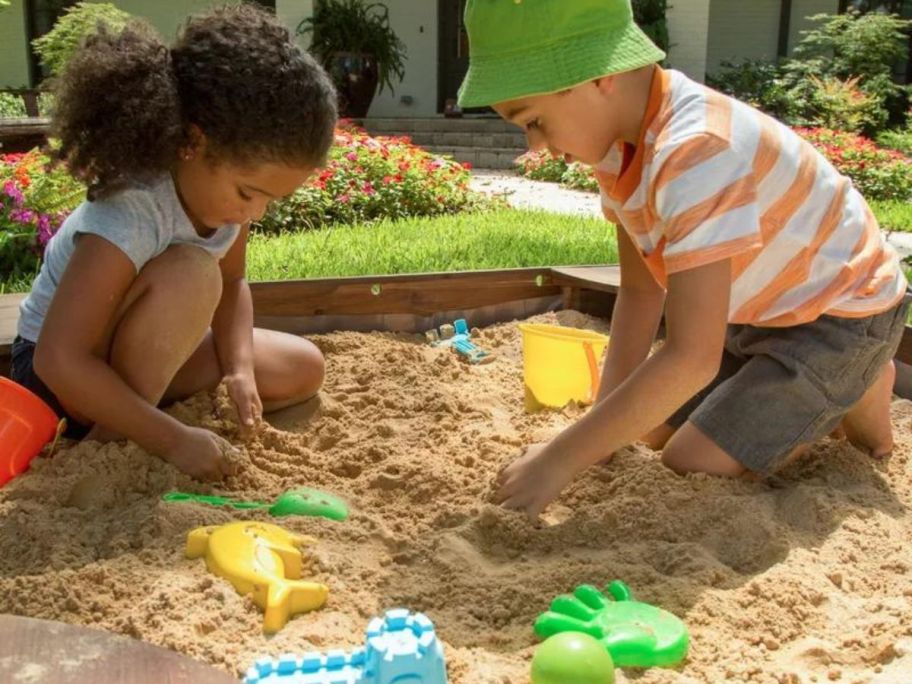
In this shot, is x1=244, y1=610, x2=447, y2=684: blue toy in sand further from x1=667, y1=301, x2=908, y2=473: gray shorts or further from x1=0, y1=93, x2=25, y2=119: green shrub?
x1=0, y1=93, x2=25, y2=119: green shrub

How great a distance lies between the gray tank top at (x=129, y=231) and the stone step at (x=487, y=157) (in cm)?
818

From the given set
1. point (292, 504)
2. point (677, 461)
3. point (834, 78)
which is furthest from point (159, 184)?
point (834, 78)

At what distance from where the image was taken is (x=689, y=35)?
1227 centimetres

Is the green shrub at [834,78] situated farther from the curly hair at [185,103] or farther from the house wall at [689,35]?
the curly hair at [185,103]

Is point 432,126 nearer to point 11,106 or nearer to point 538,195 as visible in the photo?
point 538,195

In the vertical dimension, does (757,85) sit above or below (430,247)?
below

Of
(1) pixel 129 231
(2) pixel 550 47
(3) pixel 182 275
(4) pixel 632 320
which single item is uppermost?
(2) pixel 550 47

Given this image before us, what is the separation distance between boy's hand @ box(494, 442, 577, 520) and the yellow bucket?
69cm

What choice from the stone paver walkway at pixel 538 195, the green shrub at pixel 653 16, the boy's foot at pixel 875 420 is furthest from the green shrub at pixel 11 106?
the boy's foot at pixel 875 420

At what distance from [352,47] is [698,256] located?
424 inches

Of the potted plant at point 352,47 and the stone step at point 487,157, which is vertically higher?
the potted plant at point 352,47

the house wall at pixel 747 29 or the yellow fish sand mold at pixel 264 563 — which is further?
the house wall at pixel 747 29

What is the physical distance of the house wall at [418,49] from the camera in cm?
1309

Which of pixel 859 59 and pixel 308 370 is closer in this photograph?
pixel 308 370
